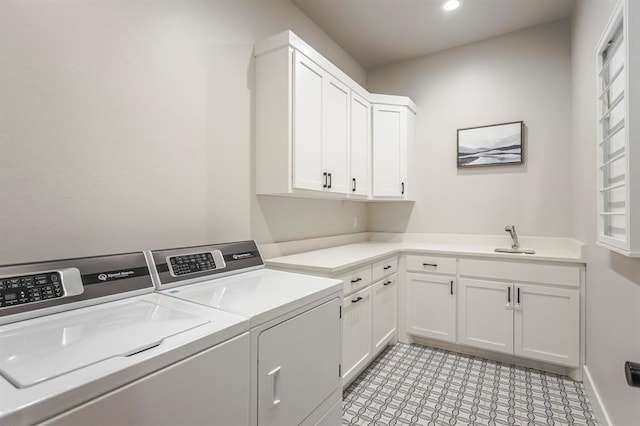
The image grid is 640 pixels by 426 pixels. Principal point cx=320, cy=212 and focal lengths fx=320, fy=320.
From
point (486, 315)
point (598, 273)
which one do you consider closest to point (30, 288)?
point (598, 273)

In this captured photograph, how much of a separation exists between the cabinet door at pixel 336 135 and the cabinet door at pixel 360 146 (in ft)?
0.35

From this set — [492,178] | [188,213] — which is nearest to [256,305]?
[188,213]

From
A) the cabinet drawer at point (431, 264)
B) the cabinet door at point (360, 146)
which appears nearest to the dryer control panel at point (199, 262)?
the cabinet door at point (360, 146)

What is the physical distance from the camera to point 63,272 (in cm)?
113

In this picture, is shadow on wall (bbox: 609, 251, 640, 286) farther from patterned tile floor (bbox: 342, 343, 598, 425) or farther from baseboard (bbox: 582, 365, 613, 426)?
patterned tile floor (bbox: 342, 343, 598, 425)

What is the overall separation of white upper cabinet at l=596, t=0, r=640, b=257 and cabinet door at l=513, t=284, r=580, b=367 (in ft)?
3.07

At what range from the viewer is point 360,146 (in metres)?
2.94

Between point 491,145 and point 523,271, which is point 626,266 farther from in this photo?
point 491,145

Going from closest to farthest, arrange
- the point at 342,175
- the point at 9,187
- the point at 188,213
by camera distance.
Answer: the point at 9,187 → the point at 188,213 → the point at 342,175

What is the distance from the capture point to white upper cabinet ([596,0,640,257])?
119 centimetres

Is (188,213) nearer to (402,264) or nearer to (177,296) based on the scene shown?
(177,296)

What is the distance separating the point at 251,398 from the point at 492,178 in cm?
299

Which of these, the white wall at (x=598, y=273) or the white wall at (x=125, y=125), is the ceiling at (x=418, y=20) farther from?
the white wall at (x=125, y=125)

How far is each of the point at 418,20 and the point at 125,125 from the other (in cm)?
259
